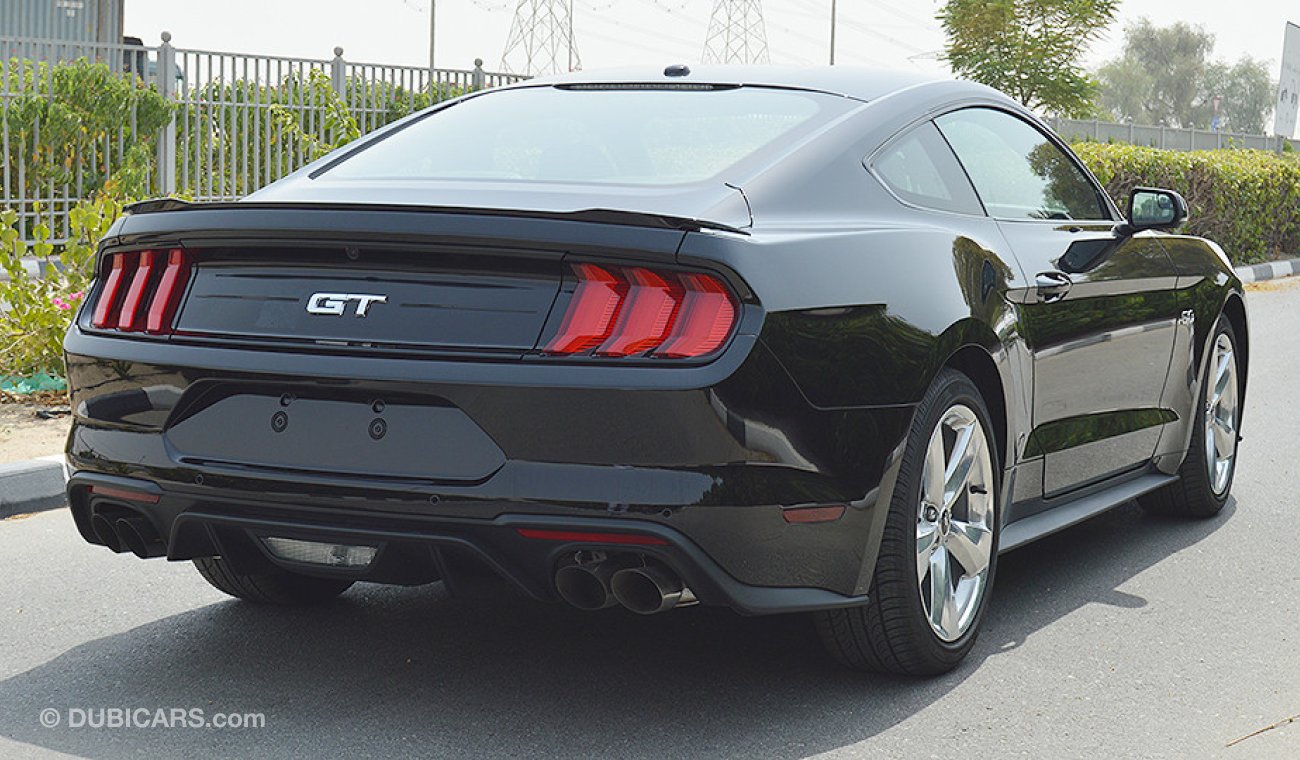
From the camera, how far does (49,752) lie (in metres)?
3.58

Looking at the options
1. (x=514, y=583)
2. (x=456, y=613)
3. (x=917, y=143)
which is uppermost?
(x=917, y=143)

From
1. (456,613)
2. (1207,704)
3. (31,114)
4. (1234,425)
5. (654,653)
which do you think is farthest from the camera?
(31,114)

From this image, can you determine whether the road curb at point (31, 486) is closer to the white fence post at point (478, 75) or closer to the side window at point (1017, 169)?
the side window at point (1017, 169)

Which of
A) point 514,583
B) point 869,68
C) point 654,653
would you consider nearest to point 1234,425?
point 869,68

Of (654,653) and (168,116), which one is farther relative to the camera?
(168,116)

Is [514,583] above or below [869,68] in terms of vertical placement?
below

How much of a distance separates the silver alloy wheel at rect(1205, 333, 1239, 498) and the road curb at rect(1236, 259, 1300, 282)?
45.0 ft

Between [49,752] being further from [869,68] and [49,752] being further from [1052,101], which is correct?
[1052,101]

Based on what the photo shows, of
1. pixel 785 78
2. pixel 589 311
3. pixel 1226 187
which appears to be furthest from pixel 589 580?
pixel 1226 187

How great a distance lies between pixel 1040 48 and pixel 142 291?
4333 centimetres

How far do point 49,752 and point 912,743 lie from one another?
177cm

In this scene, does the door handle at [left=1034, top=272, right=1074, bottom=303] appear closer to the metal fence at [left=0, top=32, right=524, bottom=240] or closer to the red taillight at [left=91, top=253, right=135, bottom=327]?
the red taillight at [left=91, top=253, right=135, bottom=327]

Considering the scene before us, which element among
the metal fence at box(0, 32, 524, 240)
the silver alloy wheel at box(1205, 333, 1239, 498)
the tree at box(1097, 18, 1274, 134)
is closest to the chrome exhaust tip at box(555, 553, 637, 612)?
the silver alloy wheel at box(1205, 333, 1239, 498)

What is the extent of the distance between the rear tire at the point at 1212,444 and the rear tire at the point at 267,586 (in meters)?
2.96
